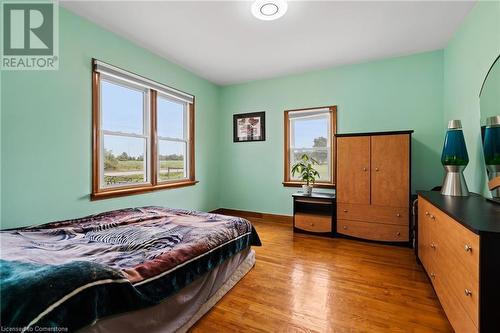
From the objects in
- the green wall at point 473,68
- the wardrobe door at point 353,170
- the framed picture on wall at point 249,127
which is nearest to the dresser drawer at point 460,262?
the green wall at point 473,68

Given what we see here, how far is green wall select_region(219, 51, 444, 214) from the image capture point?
3.22 metres

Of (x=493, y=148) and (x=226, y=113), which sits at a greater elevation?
(x=226, y=113)

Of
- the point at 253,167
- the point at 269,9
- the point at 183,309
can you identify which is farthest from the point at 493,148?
the point at 253,167

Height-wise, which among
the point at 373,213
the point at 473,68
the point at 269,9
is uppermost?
the point at 269,9

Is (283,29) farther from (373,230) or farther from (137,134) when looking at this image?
(373,230)

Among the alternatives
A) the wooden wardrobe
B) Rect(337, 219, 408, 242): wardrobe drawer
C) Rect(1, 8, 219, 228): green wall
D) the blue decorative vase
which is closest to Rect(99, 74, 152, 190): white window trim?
Rect(1, 8, 219, 228): green wall

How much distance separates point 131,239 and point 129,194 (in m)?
1.31

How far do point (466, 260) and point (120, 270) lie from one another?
74.4 inches

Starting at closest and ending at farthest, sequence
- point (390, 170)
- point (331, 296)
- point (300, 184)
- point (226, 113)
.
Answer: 1. point (331, 296)
2. point (390, 170)
3. point (300, 184)
4. point (226, 113)

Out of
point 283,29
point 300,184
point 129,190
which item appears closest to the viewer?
point 283,29

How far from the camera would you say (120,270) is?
4.18 feet

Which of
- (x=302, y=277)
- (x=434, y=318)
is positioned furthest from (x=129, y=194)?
(x=434, y=318)

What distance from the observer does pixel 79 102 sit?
241 cm

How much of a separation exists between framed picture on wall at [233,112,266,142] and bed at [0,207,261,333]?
2.29 metres
